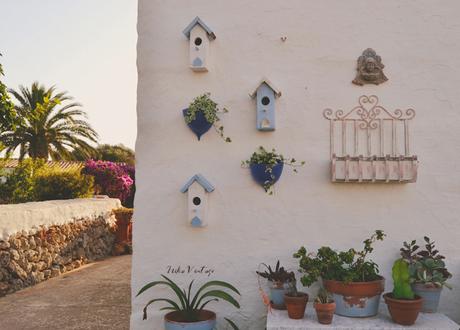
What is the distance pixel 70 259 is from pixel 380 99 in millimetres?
6817

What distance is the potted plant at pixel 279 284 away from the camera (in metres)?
3.59

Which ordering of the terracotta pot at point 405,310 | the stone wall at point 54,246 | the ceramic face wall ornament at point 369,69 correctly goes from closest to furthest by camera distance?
1. the terracotta pot at point 405,310
2. the ceramic face wall ornament at point 369,69
3. the stone wall at point 54,246

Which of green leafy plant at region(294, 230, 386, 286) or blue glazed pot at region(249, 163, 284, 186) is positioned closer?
green leafy plant at region(294, 230, 386, 286)

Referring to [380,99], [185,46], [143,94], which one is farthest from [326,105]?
[143,94]

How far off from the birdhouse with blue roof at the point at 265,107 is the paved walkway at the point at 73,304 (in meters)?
2.68

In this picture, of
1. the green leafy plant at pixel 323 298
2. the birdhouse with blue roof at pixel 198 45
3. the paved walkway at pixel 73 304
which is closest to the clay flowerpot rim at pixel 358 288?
the green leafy plant at pixel 323 298

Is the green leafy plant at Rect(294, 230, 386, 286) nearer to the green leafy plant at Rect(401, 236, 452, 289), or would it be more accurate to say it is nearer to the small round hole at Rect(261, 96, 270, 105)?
the green leafy plant at Rect(401, 236, 452, 289)

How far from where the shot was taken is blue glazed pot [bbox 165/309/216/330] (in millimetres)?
3369

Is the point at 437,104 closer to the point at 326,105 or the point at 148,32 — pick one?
the point at 326,105

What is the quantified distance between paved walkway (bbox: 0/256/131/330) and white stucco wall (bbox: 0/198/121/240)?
3.07 ft

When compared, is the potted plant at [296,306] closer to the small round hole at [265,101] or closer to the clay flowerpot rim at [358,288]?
the clay flowerpot rim at [358,288]

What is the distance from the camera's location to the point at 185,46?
3.97 m

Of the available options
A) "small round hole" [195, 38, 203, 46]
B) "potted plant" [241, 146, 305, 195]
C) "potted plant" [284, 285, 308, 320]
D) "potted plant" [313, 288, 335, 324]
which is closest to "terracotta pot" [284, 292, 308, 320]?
"potted plant" [284, 285, 308, 320]

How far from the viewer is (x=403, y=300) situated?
3285 mm
